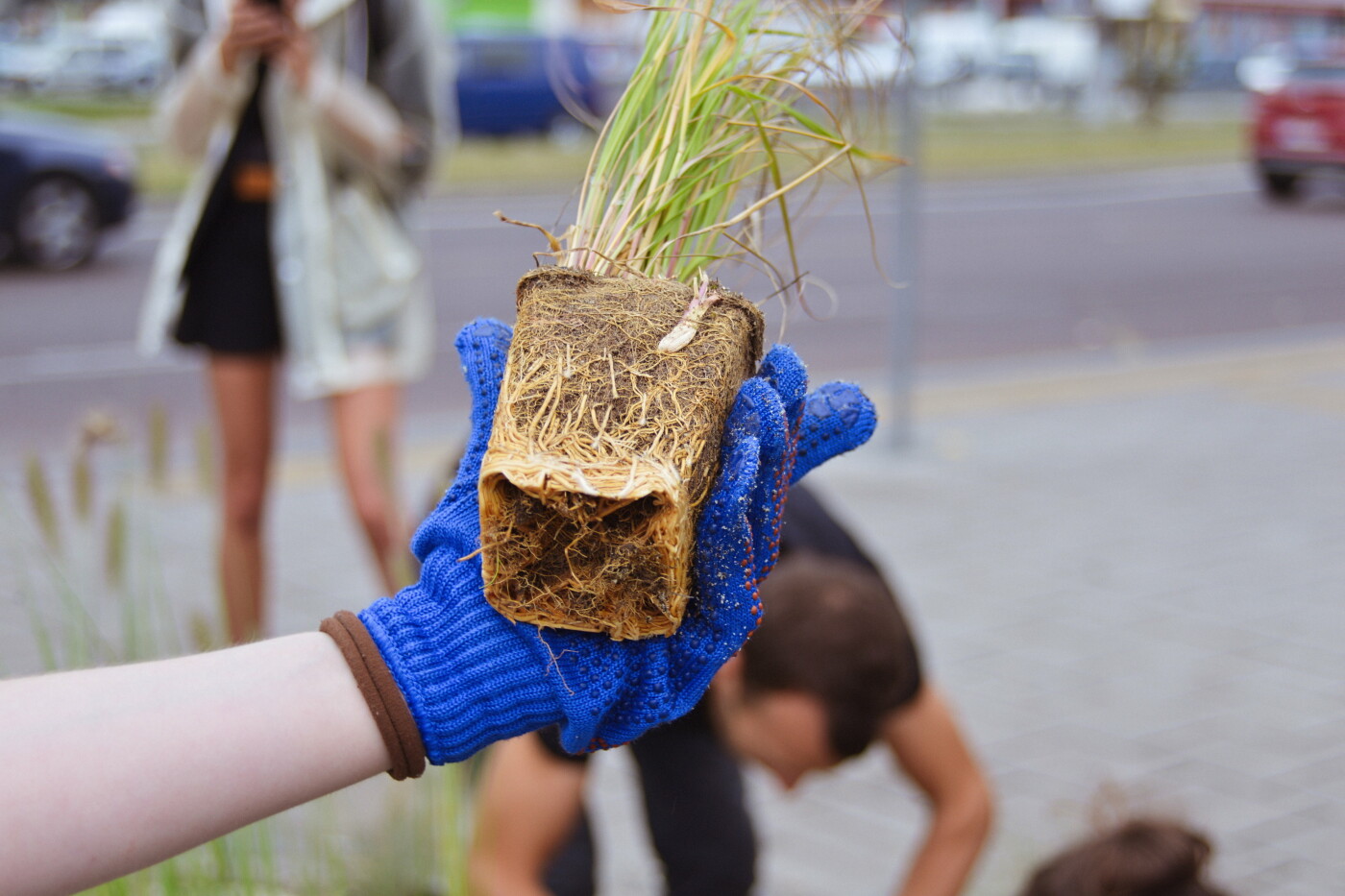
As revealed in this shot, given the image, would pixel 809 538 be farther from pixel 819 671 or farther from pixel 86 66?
pixel 86 66

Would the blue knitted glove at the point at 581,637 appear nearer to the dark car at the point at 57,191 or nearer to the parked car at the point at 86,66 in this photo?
the dark car at the point at 57,191

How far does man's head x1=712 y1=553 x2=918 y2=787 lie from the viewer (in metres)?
2.18

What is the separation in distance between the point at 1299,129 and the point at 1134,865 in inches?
607

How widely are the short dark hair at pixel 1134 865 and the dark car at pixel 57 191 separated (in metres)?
10.4

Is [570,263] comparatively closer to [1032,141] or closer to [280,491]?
[280,491]

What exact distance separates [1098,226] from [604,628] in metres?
15.2

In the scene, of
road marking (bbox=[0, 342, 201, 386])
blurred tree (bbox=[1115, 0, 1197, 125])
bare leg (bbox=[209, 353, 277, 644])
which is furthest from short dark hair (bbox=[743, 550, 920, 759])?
blurred tree (bbox=[1115, 0, 1197, 125])

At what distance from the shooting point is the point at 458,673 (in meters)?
1.13

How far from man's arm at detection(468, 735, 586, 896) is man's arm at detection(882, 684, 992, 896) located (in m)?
0.57

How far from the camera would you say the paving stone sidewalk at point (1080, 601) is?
3240 mm

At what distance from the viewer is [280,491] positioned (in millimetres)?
5867

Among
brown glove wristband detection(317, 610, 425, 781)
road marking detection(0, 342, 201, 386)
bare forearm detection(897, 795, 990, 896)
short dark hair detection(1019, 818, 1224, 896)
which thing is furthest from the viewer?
road marking detection(0, 342, 201, 386)

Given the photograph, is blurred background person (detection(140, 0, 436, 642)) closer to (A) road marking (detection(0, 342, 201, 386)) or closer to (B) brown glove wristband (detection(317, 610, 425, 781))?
Answer: (B) brown glove wristband (detection(317, 610, 425, 781))

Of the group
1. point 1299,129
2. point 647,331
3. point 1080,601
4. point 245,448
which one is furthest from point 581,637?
point 1299,129
